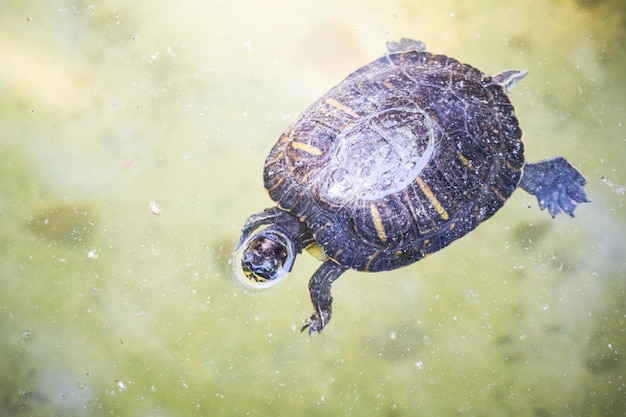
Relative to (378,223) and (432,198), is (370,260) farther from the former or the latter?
(432,198)

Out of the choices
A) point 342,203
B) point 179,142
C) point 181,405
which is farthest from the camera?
point 179,142

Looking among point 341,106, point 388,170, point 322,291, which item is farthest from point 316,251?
point 341,106

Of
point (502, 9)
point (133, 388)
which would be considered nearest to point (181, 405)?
point (133, 388)

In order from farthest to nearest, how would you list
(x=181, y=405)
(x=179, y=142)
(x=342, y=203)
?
(x=179, y=142) < (x=181, y=405) < (x=342, y=203)

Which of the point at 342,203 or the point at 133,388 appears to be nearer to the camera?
the point at 342,203

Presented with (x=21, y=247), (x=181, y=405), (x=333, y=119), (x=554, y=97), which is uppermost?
(x=554, y=97)

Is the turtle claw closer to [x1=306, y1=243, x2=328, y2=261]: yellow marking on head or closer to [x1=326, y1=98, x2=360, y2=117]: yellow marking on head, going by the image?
[x1=306, y1=243, x2=328, y2=261]: yellow marking on head

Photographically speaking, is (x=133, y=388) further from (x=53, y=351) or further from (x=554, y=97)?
(x=554, y=97)

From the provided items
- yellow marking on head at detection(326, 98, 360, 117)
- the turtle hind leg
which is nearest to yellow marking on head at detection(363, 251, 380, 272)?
yellow marking on head at detection(326, 98, 360, 117)
